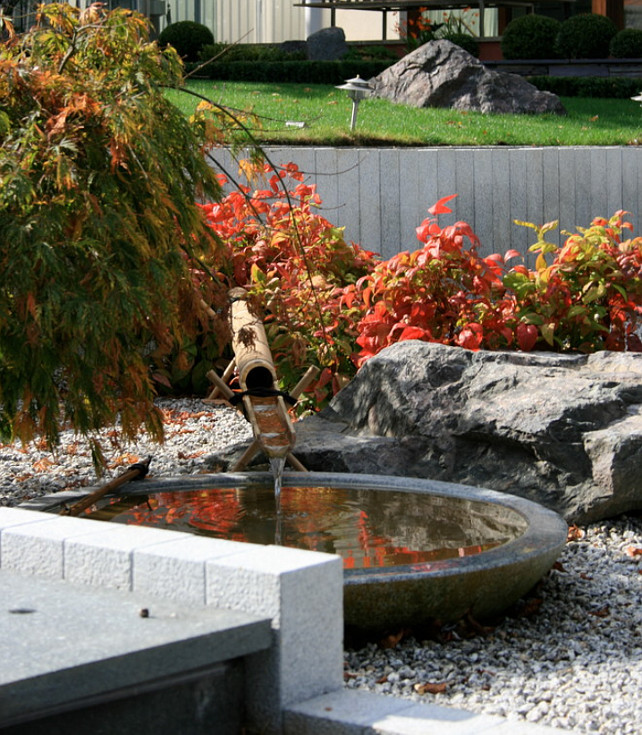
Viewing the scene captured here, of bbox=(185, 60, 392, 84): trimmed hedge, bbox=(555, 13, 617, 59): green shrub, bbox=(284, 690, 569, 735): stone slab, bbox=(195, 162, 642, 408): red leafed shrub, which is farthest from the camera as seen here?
bbox=(555, 13, 617, 59): green shrub

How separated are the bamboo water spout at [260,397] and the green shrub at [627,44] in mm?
17712

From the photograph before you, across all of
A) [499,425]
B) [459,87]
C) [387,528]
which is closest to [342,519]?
[387,528]

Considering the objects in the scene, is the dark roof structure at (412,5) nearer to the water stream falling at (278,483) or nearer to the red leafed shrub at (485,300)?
the red leafed shrub at (485,300)

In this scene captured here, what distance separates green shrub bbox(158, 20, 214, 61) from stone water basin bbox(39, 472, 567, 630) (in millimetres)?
18549

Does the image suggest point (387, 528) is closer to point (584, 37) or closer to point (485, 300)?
point (485, 300)

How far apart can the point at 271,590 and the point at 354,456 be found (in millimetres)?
2840

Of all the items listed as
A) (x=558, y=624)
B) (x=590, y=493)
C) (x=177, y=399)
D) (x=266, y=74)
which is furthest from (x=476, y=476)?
(x=266, y=74)

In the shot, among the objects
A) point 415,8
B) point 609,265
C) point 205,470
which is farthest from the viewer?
point 415,8

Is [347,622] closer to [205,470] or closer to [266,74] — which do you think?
[205,470]

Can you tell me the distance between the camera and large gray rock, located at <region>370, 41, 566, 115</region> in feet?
55.2

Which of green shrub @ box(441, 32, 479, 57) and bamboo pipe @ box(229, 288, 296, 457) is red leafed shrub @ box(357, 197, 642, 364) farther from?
green shrub @ box(441, 32, 479, 57)

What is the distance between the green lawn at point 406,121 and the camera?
12.5 metres

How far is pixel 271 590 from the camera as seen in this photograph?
8.27 ft

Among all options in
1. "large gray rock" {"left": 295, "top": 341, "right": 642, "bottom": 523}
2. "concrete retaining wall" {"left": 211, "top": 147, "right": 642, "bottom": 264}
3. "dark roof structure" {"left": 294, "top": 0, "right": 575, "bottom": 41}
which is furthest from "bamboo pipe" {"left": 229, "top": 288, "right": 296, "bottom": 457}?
"dark roof structure" {"left": 294, "top": 0, "right": 575, "bottom": 41}
